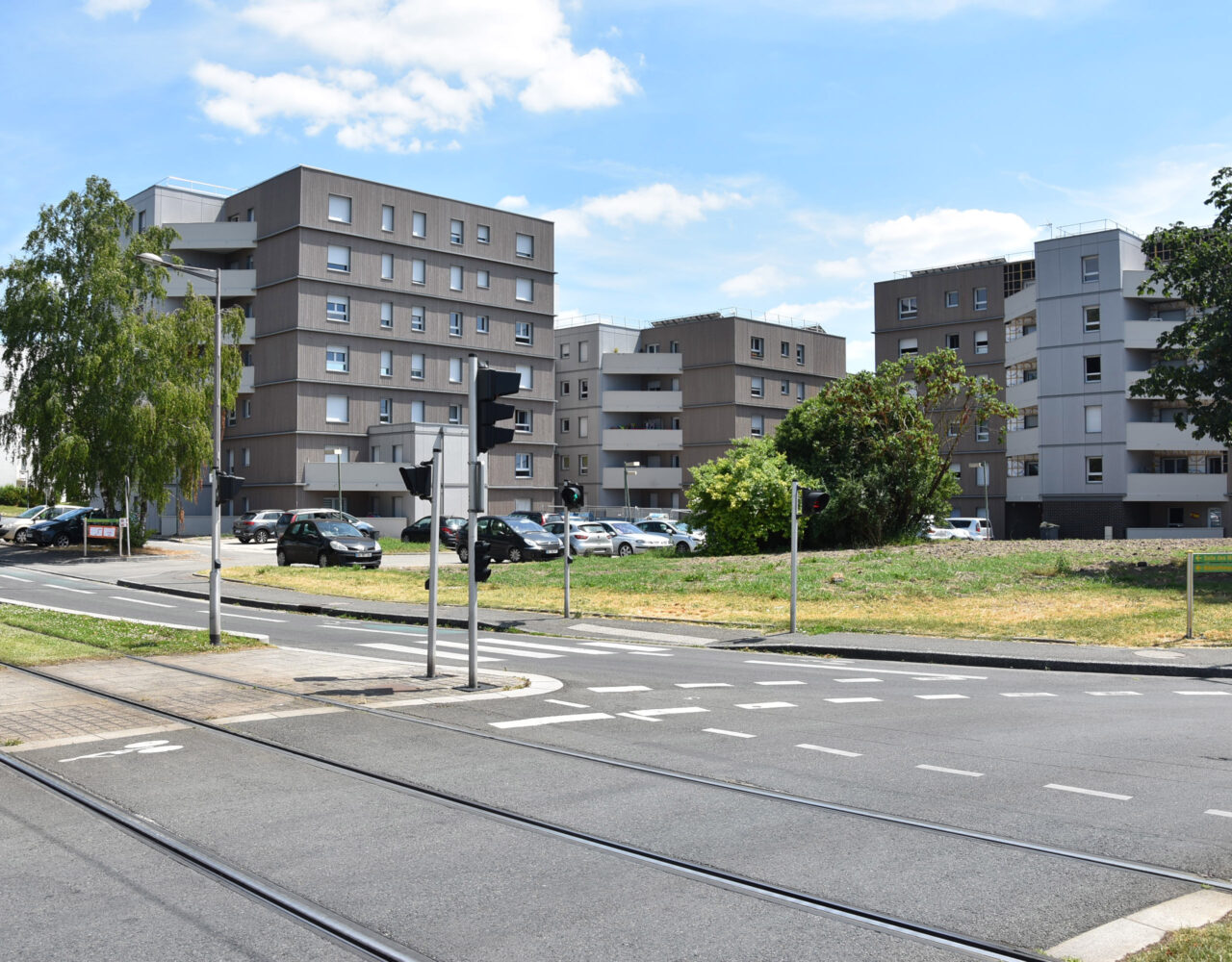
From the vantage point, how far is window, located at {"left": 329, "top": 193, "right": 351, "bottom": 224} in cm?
6162

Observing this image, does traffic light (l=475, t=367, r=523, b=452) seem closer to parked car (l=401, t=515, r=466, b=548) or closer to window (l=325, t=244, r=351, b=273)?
parked car (l=401, t=515, r=466, b=548)

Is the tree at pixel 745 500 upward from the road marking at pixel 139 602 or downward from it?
upward

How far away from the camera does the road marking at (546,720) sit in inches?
391

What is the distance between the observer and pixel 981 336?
69125 millimetres

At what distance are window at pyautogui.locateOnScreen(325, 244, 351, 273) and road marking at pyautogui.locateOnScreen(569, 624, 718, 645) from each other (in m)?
45.8

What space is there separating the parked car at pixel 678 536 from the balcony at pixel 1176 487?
2423 cm

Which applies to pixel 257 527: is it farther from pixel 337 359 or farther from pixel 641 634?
pixel 641 634

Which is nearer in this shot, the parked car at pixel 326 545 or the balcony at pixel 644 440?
the parked car at pixel 326 545

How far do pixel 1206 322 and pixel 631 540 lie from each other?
22.5 m

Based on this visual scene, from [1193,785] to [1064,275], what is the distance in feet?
184

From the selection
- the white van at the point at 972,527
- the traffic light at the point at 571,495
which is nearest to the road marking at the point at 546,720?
the traffic light at the point at 571,495

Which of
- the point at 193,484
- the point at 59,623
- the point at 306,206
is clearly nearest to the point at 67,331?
the point at 193,484

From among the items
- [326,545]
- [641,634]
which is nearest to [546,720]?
[641,634]

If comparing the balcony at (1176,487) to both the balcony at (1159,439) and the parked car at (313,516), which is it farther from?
the parked car at (313,516)
